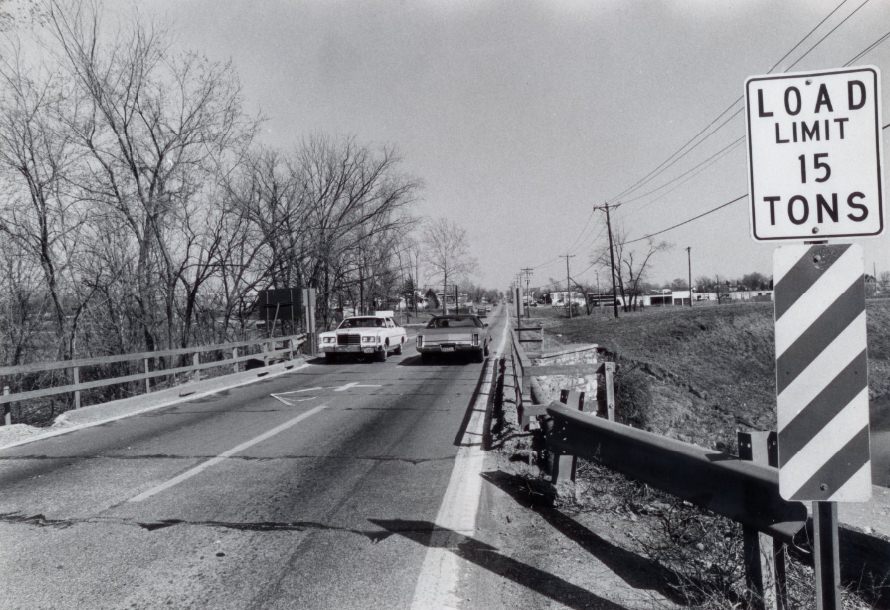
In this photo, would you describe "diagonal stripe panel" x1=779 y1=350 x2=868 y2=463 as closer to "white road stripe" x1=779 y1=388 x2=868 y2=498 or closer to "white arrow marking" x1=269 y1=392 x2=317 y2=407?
"white road stripe" x1=779 y1=388 x2=868 y2=498

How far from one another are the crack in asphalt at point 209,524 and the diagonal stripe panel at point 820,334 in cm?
309

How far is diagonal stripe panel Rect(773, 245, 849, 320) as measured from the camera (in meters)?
2.76

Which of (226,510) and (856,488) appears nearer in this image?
(856,488)

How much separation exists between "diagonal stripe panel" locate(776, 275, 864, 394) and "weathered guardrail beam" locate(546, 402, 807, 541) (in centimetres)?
69

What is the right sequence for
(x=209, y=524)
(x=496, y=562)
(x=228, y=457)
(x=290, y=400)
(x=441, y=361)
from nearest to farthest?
1. (x=496, y=562)
2. (x=209, y=524)
3. (x=228, y=457)
4. (x=290, y=400)
5. (x=441, y=361)

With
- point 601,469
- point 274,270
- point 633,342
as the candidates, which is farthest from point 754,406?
point 601,469

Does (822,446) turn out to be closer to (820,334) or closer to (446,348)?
(820,334)

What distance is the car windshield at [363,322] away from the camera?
23.6 metres

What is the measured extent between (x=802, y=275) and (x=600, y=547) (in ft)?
8.25

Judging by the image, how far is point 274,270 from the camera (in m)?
30.7

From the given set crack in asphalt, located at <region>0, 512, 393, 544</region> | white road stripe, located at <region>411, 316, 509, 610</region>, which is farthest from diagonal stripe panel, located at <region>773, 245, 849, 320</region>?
crack in asphalt, located at <region>0, 512, 393, 544</region>

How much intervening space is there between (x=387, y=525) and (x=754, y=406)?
2992 cm

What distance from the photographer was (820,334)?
2.77 metres

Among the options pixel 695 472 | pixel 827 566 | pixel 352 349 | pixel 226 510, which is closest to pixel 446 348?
pixel 352 349
